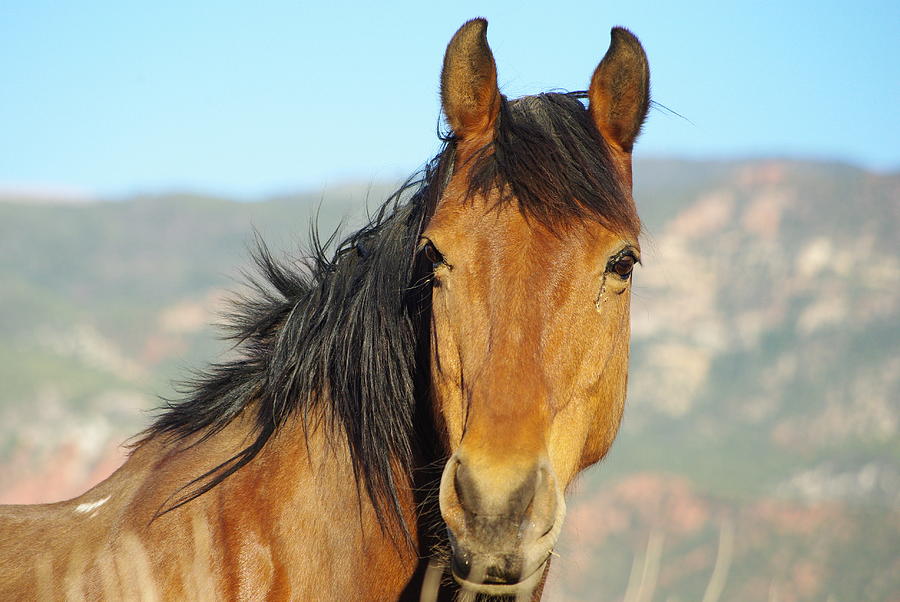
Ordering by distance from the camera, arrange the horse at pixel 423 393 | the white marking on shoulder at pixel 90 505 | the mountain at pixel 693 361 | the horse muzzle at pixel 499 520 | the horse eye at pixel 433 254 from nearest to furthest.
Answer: the horse muzzle at pixel 499 520, the horse at pixel 423 393, the horse eye at pixel 433 254, the white marking on shoulder at pixel 90 505, the mountain at pixel 693 361

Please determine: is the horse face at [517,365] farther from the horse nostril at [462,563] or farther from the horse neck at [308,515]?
the horse neck at [308,515]

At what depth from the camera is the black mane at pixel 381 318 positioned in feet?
8.77

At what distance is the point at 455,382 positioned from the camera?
101 inches

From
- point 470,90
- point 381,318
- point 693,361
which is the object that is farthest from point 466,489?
point 693,361

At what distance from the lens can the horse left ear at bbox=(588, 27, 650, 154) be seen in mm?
2902

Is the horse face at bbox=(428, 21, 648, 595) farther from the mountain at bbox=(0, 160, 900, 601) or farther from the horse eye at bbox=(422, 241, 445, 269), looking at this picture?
the mountain at bbox=(0, 160, 900, 601)

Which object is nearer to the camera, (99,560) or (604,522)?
(99,560)

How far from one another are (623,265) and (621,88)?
2.27 feet

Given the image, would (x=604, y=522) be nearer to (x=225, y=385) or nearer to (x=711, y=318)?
(x=711, y=318)

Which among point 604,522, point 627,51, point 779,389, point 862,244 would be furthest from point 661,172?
point 627,51

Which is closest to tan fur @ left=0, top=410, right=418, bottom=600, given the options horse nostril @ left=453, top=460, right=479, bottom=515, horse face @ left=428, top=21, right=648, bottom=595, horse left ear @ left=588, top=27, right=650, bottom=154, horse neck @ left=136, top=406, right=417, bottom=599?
horse neck @ left=136, top=406, right=417, bottom=599

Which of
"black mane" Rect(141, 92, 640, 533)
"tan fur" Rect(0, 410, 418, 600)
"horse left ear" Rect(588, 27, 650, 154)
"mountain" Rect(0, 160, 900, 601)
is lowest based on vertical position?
"mountain" Rect(0, 160, 900, 601)

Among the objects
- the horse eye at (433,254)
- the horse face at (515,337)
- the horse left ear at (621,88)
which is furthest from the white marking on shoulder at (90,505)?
the horse left ear at (621,88)

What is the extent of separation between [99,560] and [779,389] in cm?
3811
